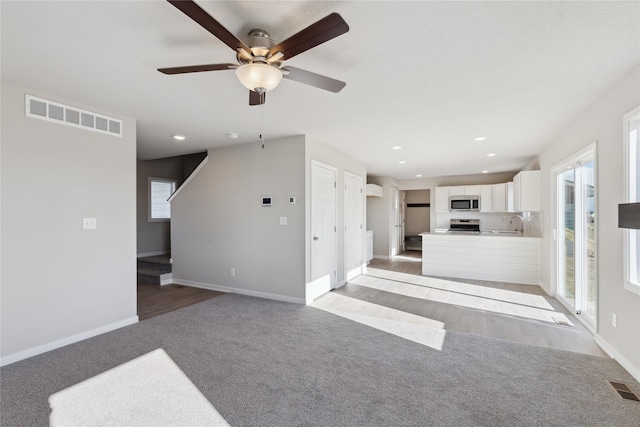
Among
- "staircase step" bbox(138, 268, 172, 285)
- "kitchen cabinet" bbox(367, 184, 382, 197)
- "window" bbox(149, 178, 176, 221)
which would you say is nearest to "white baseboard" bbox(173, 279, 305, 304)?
"staircase step" bbox(138, 268, 172, 285)

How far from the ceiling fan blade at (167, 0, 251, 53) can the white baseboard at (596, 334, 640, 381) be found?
147 inches

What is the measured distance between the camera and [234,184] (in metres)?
4.89

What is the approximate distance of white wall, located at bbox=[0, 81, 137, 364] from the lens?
2.62 m

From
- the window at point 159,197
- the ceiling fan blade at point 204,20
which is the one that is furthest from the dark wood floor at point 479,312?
the window at point 159,197

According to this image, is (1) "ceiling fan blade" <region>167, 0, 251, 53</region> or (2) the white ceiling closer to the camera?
(1) "ceiling fan blade" <region>167, 0, 251, 53</region>

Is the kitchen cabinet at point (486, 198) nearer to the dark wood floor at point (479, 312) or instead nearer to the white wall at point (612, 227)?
the dark wood floor at point (479, 312)

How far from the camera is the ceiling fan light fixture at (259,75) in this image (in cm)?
179

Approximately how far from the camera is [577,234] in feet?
12.7

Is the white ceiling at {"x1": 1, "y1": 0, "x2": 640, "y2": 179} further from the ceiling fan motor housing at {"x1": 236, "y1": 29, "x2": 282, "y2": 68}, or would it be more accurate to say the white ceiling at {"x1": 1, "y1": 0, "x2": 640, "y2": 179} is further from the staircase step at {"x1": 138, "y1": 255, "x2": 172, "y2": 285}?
the staircase step at {"x1": 138, "y1": 255, "x2": 172, "y2": 285}

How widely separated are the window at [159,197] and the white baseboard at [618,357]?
306 inches

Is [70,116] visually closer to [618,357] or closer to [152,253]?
[152,253]

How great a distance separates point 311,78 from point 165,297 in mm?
4242

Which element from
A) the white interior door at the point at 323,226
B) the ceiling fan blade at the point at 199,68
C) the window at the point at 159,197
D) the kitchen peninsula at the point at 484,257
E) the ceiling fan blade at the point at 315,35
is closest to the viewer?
the ceiling fan blade at the point at 315,35

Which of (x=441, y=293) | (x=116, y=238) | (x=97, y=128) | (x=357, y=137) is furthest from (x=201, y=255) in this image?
(x=441, y=293)
